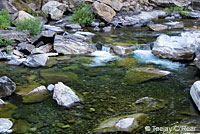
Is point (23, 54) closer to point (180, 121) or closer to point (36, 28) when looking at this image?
point (36, 28)

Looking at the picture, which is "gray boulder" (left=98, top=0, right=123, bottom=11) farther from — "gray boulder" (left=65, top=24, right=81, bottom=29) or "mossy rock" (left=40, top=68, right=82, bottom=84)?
"mossy rock" (left=40, top=68, right=82, bottom=84)

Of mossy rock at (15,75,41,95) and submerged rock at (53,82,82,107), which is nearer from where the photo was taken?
submerged rock at (53,82,82,107)

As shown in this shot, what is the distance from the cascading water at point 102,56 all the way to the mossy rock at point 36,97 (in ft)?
8.95

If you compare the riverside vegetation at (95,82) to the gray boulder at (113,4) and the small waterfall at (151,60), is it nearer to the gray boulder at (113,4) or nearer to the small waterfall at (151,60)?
the small waterfall at (151,60)

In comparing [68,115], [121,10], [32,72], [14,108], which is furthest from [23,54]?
[121,10]

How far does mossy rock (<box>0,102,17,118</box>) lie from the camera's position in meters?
4.36

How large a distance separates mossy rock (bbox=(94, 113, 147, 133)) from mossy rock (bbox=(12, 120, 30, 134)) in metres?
1.22

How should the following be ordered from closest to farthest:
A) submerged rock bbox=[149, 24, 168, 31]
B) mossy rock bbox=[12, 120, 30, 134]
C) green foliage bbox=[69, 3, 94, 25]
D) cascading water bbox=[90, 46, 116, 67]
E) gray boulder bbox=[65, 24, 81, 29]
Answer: mossy rock bbox=[12, 120, 30, 134]
cascading water bbox=[90, 46, 116, 67]
submerged rock bbox=[149, 24, 168, 31]
gray boulder bbox=[65, 24, 81, 29]
green foliage bbox=[69, 3, 94, 25]

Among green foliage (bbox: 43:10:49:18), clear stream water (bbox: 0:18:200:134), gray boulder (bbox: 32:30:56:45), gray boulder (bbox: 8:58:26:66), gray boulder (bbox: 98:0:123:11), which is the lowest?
clear stream water (bbox: 0:18:200:134)

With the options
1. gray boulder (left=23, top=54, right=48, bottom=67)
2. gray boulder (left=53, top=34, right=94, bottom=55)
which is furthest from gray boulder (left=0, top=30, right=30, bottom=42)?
gray boulder (left=23, top=54, right=48, bottom=67)

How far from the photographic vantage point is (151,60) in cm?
816

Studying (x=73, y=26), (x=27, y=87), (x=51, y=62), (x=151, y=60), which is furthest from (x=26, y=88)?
(x=73, y=26)

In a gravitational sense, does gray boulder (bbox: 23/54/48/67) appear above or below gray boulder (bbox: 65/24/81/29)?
below

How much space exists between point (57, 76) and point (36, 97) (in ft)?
4.84
